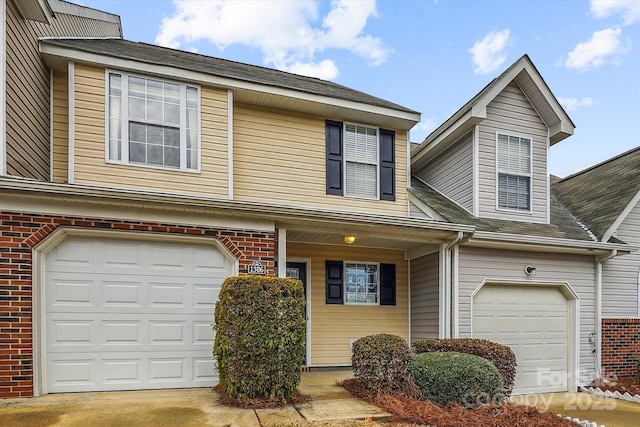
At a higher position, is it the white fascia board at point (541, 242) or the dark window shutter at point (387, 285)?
the white fascia board at point (541, 242)

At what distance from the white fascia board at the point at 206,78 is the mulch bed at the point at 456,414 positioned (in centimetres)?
506

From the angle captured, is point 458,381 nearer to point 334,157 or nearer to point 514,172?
point 334,157

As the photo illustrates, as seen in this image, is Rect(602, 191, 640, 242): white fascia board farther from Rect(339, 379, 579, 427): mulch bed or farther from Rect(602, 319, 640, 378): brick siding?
Rect(339, 379, 579, 427): mulch bed

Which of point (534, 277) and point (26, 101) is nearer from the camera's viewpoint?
point (26, 101)

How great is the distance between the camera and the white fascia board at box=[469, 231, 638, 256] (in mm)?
7727

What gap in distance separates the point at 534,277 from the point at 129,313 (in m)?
7.17

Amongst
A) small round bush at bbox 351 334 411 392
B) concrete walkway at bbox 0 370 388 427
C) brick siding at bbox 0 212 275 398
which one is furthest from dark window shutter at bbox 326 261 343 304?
brick siding at bbox 0 212 275 398

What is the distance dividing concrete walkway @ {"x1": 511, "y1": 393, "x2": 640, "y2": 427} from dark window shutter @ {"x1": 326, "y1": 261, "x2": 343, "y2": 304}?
3567 millimetres

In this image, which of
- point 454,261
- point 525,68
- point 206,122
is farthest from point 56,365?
point 525,68

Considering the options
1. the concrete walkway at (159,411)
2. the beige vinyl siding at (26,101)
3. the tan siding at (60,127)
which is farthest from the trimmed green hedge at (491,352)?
the beige vinyl siding at (26,101)

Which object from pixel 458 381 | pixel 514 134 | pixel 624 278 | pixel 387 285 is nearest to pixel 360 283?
pixel 387 285

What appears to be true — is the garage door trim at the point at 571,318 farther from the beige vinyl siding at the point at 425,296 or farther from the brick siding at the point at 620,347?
the beige vinyl siding at the point at 425,296

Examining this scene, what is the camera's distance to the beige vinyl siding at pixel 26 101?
5714mm

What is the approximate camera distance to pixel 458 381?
5.67m
